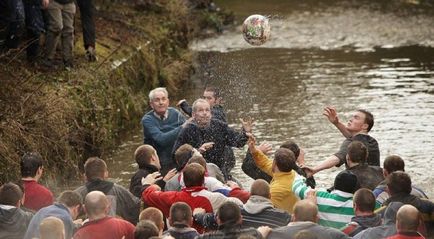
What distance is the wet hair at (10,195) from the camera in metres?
10.8

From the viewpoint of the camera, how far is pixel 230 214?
32.8 feet

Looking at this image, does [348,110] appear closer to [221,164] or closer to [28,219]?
[221,164]

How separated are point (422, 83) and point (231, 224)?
1316 cm

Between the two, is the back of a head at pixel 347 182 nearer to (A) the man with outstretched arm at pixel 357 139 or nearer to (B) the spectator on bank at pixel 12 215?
(A) the man with outstretched arm at pixel 357 139

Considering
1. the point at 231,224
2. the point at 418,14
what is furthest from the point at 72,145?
the point at 418,14

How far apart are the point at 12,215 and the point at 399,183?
397 centimetres

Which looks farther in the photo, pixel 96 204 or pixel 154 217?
pixel 96 204

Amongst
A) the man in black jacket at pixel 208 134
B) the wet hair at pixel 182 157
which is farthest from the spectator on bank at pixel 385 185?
the man in black jacket at pixel 208 134

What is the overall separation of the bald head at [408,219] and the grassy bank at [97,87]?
6.10 meters

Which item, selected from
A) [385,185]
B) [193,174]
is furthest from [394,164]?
[193,174]

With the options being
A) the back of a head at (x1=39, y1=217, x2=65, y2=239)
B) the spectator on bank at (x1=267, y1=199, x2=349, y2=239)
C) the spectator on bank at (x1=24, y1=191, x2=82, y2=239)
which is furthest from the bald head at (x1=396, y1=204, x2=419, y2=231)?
the spectator on bank at (x1=24, y1=191, x2=82, y2=239)

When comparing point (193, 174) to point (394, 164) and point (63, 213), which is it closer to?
point (63, 213)

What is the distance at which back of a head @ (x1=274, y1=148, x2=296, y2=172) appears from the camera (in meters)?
11.9

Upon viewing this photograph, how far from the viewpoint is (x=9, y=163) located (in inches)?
555
